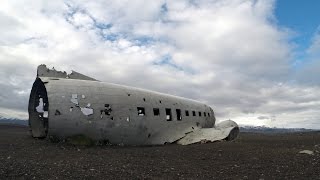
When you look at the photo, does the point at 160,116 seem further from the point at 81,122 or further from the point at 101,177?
the point at 101,177

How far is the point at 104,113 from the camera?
2358 centimetres

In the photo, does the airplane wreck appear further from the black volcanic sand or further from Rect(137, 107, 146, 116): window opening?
the black volcanic sand

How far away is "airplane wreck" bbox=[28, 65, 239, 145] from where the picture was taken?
22297 mm

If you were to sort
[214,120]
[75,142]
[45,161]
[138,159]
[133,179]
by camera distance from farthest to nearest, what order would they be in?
[214,120] → [75,142] → [138,159] → [45,161] → [133,179]

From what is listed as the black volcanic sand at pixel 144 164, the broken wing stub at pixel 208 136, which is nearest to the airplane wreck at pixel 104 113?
the broken wing stub at pixel 208 136

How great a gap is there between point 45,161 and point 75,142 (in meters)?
5.72

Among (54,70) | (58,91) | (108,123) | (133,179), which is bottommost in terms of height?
(133,179)

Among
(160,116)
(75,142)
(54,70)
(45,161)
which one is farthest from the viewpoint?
(160,116)

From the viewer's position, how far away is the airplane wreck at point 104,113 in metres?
22.3

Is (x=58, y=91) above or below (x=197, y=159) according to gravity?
above

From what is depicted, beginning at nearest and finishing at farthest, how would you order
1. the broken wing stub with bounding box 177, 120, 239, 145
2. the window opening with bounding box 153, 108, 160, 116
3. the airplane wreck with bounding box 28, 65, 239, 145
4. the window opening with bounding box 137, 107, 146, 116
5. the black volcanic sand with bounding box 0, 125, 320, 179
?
the black volcanic sand with bounding box 0, 125, 320, 179
the airplane wreck with bounding box 28, 65, 239, 145
the window opening with bounding box 137, 107, 146, 116
the window opening with bounding box 153, 108, 160, 116
the broken wing stub with bounding box 177, 120, 239, 145

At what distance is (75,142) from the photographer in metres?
22.4

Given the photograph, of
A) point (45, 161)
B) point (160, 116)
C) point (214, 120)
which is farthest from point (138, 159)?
point (214, 120)

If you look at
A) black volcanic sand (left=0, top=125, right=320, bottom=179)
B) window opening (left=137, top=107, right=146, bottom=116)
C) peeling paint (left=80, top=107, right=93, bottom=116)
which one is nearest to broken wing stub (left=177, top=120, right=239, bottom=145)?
window opening (left=137, top=107, right=146, bottom=116)
